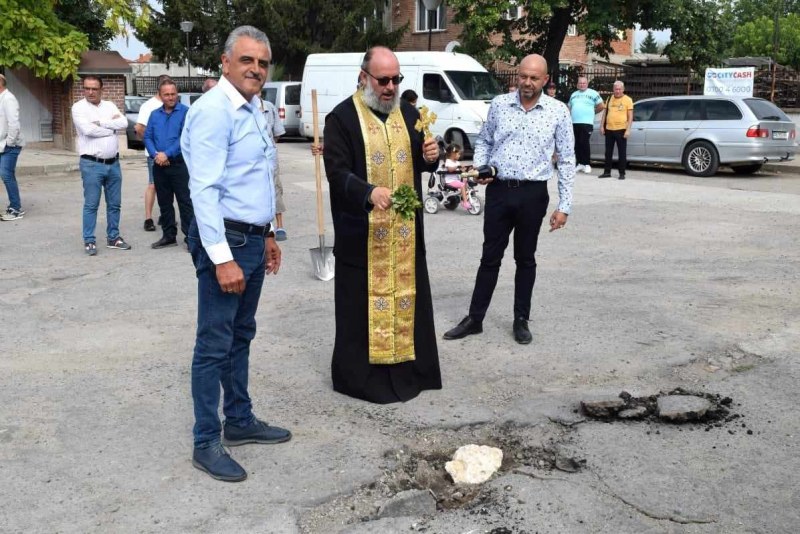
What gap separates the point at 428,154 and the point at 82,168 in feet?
18.8

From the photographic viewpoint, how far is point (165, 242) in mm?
10055

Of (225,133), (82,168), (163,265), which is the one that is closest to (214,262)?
(225,133)

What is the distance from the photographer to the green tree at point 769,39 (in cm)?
5153

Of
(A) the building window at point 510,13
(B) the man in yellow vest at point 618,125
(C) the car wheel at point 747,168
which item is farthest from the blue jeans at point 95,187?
(A) the building window at point 510,13

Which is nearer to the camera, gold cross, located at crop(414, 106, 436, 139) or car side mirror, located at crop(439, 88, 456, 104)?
gold cross, located at crop(414, 106, 436, 139)

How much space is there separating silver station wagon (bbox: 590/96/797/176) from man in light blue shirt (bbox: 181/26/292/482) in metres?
14.3

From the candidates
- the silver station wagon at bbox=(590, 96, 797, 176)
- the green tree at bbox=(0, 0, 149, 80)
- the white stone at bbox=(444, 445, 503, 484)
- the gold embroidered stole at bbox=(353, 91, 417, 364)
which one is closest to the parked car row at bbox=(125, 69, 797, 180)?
the silver station wagon at bbox=(590, 96, 797, 176)

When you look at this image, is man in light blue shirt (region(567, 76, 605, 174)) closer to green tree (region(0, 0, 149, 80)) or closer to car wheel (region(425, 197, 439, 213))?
car wheel (region(425, 197, 439, 213))

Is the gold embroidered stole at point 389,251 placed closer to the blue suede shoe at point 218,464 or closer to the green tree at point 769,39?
the blue suede shoe at point 218,464

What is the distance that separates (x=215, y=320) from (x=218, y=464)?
0.69m

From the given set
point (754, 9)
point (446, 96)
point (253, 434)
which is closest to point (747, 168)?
point (446, 96)

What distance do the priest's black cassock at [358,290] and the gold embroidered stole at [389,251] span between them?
4 cm

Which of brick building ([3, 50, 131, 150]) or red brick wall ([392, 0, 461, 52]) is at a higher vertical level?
red brick wall ([392, 0, 461, 52])

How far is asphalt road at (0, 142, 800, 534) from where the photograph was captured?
12.9 feet
